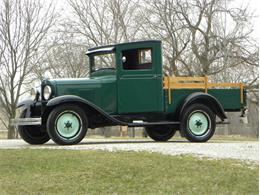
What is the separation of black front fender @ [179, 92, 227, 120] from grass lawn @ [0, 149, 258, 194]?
407cm

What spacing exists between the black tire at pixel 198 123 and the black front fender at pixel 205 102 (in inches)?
5.1

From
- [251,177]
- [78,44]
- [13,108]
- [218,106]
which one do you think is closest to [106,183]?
[251,177]

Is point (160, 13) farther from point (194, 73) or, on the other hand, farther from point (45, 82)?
point (45, 82)

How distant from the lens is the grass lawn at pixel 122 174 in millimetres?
7566

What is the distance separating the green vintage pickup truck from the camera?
519 inches

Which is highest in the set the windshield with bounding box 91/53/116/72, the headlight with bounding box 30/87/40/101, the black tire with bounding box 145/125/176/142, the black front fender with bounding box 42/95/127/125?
the windshield with bounding box 91/53/116/72

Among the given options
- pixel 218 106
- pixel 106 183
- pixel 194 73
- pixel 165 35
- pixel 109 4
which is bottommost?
pixel 106 183

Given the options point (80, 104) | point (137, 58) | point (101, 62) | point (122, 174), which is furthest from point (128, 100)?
point (122, 174)

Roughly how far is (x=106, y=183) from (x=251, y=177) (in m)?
2.04

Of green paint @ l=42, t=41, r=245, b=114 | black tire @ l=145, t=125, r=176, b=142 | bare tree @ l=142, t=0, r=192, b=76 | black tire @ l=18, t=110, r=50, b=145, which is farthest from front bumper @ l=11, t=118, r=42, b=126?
bare tree @ l=142, t=0, r=192, b=76

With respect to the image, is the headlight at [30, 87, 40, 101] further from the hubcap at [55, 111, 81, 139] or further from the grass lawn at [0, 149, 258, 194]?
the grass lawn at [0, 149, 258, 194]

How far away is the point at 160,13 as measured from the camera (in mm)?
28312

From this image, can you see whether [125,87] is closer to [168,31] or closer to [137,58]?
[137,58]

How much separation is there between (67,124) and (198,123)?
132 inches
